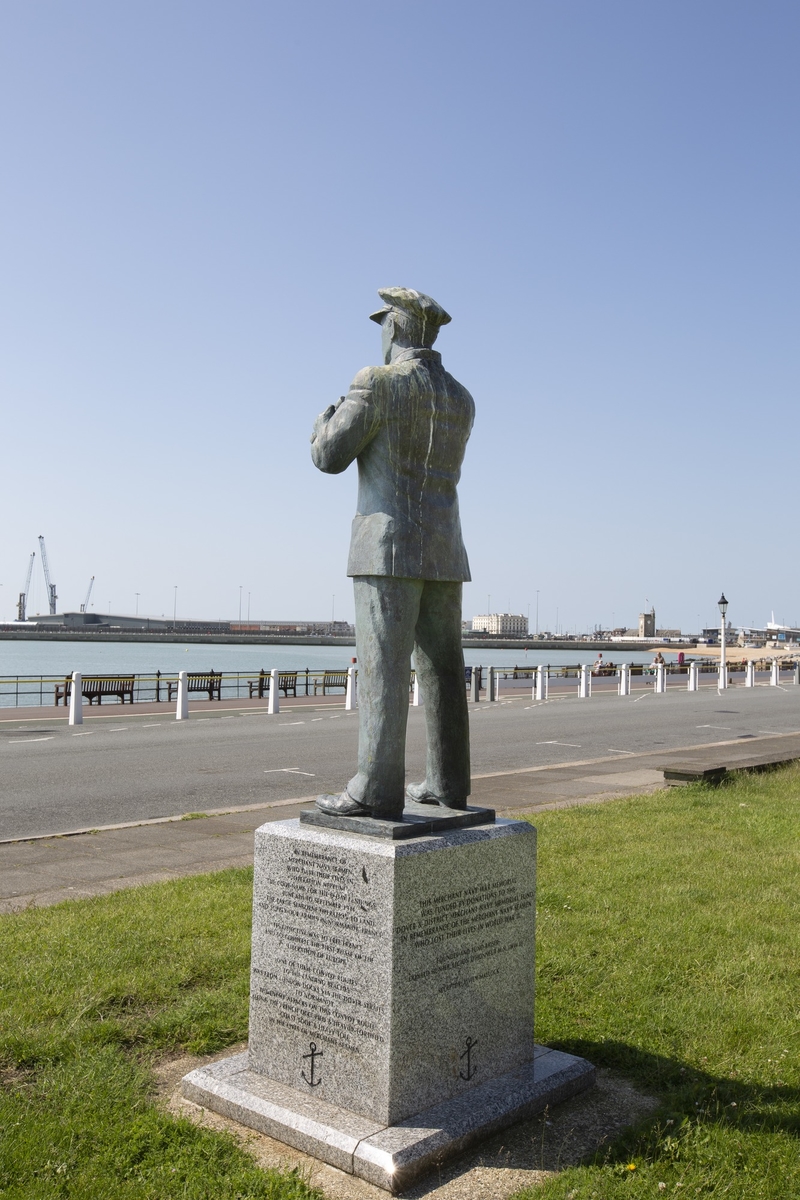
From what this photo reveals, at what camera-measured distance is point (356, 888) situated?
3959 mm

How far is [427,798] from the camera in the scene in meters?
4.68

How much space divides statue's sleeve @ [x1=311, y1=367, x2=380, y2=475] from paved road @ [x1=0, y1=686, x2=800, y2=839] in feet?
21.6

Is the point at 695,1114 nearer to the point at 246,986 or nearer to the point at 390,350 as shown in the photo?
the point at 246,986

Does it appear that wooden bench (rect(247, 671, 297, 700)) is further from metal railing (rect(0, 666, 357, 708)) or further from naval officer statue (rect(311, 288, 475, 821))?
naval officer statue (rect(311, 288, 475, 821))

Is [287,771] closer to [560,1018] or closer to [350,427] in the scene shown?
[560,1018]

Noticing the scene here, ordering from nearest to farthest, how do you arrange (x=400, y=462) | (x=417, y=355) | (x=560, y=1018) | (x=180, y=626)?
(x=400, y=462) < (x=417, y=355) < (x=560, y=1018) < (x=180, y=626)

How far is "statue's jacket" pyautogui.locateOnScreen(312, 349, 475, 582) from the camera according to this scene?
4.37m

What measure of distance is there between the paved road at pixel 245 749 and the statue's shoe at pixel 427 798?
603 centimetres

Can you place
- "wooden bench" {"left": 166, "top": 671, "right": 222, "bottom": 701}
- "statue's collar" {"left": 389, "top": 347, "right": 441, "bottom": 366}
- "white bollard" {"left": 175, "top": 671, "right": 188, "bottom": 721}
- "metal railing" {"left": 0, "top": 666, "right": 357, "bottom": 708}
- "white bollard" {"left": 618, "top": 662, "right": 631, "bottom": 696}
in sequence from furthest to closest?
"white bollard" {"left": 618, "top": 662, "right": 631, "bottom": 696} < "wooden bench" {"left": 166, "top": 671, "right": 222, "bottom": 701} < "metal railing" {"left": 0, "top": 666, "right": 357, "bottom": 708} < "white bollard" {"left": 175, "top": 671, "right": 188, "bottom": 721} < "statue's collar" {"left": 389, "top": 347, "right": 441, "bottom": 366}

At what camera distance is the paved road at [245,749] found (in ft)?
38.0

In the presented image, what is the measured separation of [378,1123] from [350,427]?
273 cm

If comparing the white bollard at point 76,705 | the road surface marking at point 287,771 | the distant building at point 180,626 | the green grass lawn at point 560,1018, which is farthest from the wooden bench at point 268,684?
the distant building at point 180,626

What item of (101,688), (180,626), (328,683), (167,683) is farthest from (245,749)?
(180,626)

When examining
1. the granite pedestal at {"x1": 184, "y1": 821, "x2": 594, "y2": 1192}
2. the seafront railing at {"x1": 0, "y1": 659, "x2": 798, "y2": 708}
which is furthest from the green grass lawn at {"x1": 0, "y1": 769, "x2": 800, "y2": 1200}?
the seafront railing at {"x1": 0, "y1": 659, "x2": 798, "y2": 708}
